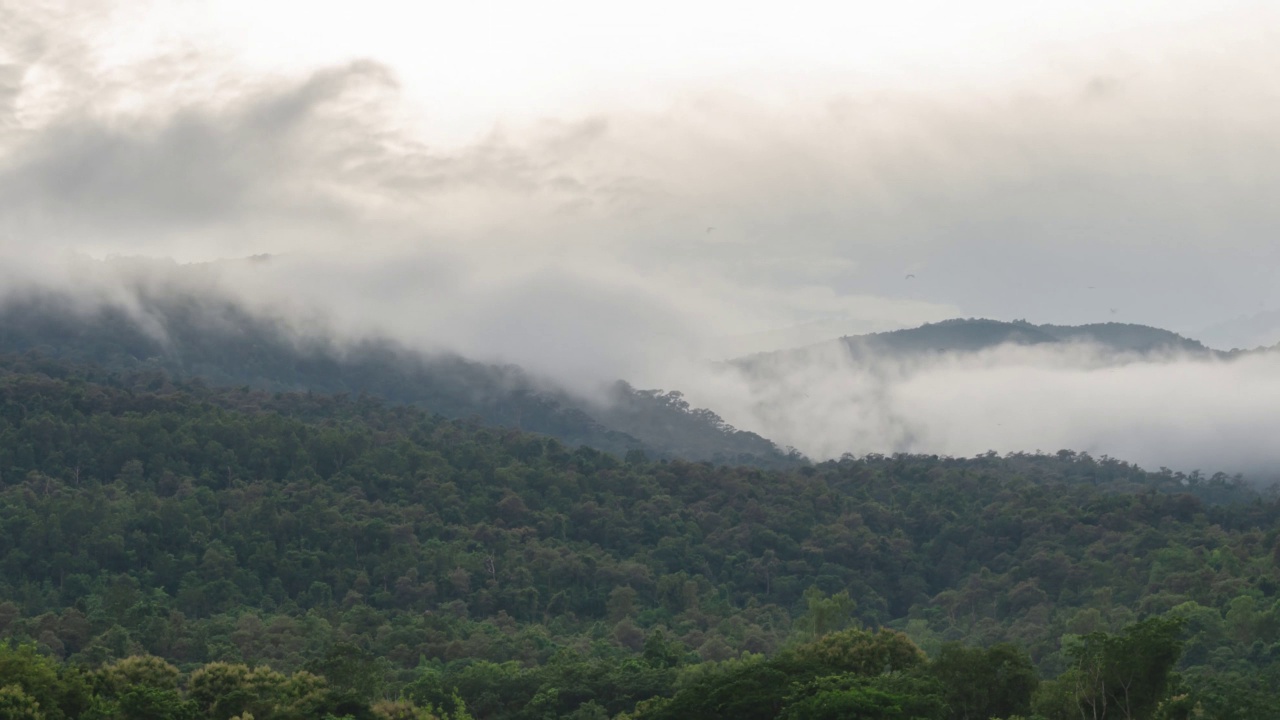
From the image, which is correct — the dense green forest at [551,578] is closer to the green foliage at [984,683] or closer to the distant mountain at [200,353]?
the green foliage at [984,683]

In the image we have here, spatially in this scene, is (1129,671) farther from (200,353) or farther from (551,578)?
(200,353)

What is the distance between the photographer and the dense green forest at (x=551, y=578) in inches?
1948

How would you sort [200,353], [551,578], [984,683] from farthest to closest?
1. [200,353]
2. [551,578]
3. [984,683]

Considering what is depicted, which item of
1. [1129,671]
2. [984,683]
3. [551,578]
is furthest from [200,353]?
[1129,671]

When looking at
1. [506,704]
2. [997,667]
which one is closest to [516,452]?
[506,704]

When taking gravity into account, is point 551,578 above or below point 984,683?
below

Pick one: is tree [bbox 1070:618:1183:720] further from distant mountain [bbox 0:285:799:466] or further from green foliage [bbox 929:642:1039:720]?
distant mountain [bbox 0:285:799:466]

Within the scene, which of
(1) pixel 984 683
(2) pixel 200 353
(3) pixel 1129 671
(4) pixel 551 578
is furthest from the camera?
(2) pixel 200 353

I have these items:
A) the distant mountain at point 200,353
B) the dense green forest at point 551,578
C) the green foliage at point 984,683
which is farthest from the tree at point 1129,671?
the distant mountain at point 200,353

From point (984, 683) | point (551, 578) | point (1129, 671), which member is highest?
point (1129, 671)

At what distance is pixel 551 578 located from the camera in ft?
334

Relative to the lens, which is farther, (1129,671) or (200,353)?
(200,353)

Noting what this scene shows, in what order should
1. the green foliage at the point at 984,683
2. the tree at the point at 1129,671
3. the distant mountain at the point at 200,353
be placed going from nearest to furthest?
the tree at the point at 1129,671 → the green foliage at the point at 984,683 → the distant mountain at the point at 200,353

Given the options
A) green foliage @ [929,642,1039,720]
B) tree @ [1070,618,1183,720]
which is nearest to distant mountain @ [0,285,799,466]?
green foliage @ [929,642,1039,720]
